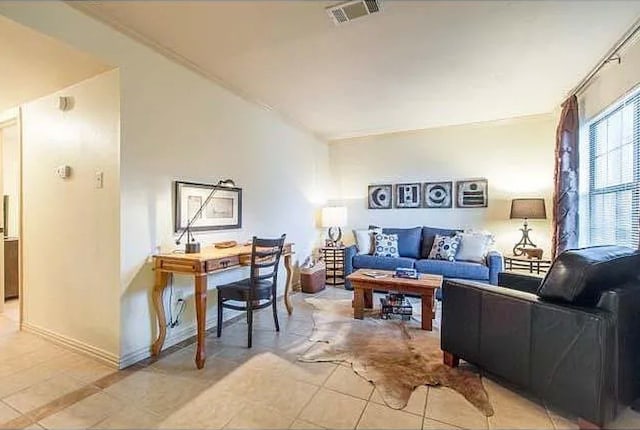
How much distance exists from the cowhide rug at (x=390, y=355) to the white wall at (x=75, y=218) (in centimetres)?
165

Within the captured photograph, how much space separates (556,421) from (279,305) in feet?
9.31

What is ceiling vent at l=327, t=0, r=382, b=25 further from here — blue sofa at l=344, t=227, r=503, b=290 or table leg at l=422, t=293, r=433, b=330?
blue sofa at l=344, t=227, r=503, b=290

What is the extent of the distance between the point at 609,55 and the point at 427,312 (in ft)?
8.92

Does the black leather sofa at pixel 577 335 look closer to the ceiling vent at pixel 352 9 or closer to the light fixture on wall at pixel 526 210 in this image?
the ceiling vent at pixel 352 9

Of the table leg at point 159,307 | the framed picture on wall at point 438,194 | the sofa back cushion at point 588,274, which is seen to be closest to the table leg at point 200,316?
the table leg at point 159,307

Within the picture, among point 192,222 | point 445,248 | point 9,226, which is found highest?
point 192,222

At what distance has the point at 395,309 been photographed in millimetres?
3533

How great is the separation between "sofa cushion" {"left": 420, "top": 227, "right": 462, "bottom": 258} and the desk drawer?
2955mm

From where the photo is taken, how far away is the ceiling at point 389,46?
2.15 meters

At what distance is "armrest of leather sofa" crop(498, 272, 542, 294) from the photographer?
2584 millimetres

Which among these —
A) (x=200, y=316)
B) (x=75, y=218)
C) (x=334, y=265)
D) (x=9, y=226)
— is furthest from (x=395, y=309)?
(x=9, y=226)

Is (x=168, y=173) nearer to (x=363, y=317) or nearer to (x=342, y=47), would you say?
(x=342, y=47)

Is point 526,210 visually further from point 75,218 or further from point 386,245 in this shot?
point 75,218

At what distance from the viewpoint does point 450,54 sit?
273 centimetres
